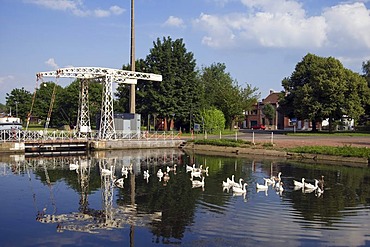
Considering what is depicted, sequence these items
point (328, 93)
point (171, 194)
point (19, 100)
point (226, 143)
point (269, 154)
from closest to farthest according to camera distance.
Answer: point (171, 194) → point (269, 154) → point (226, 143) → point (328, 93) → point (19, 100)

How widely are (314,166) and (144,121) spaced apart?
51.8 meters

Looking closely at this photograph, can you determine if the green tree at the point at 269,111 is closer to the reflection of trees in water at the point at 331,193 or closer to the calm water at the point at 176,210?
the reflection of trees in water at the point at 331,193

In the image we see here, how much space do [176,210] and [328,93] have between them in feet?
181

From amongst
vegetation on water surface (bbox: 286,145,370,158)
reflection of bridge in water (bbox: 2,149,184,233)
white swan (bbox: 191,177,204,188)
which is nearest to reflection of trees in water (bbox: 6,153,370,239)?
reflection of bridge in water (bbox: 2,149,184,233)

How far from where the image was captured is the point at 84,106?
163 feet

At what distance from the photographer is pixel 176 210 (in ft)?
59.9

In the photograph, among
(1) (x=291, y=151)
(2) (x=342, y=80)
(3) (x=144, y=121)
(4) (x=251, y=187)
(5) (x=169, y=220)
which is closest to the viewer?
(5) (x=169, y=220)

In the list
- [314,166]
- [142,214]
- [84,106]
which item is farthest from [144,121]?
[142,214]

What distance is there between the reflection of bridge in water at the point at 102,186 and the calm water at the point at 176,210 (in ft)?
0.15

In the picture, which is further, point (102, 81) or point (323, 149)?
point (102, 81)

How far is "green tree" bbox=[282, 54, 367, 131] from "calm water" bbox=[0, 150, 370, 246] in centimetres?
3768

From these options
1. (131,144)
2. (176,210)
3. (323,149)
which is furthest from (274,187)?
(131,144)

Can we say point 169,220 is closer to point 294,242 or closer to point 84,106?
point 294,242

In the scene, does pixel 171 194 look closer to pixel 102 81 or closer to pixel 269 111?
pixel 102 81
